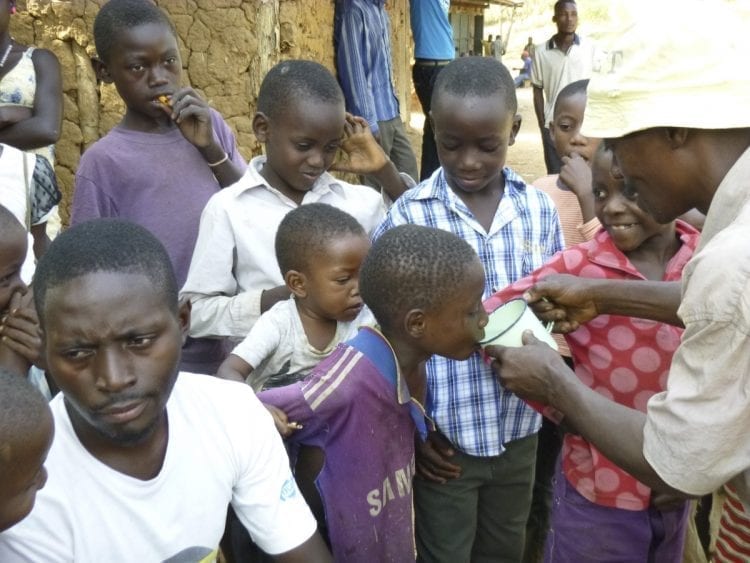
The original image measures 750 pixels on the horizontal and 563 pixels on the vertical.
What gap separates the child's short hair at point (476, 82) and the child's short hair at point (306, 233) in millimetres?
541

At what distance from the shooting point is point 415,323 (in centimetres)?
194

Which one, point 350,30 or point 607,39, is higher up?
point 607,39

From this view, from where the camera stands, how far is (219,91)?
14.2 ft

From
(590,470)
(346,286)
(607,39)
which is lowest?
(590,470)

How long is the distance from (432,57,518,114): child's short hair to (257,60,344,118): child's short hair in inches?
14.2

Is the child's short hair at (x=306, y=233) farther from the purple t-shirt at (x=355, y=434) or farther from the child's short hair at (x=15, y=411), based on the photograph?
the child's short hair at (x=15, y=411)

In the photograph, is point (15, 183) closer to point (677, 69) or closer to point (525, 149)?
point (677, 69)

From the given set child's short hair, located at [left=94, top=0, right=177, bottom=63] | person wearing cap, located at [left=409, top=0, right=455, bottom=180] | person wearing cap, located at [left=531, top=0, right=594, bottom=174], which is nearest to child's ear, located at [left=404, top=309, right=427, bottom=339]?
child's short hair, located at [left=94, top=0, right=177, bottom=63]

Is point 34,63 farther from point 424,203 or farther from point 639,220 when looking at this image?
point 639,220

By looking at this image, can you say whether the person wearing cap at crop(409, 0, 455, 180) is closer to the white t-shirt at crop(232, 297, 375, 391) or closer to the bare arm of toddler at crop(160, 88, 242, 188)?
the bare arm of toddler at crop(160, 88, 242, 188)

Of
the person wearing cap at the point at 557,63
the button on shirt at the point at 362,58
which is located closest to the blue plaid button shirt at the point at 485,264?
the button on shirt at the point at 362,58

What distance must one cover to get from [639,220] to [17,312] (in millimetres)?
1671

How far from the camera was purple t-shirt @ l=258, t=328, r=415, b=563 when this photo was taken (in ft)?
6.04

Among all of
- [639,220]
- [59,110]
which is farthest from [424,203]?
[59,110]
